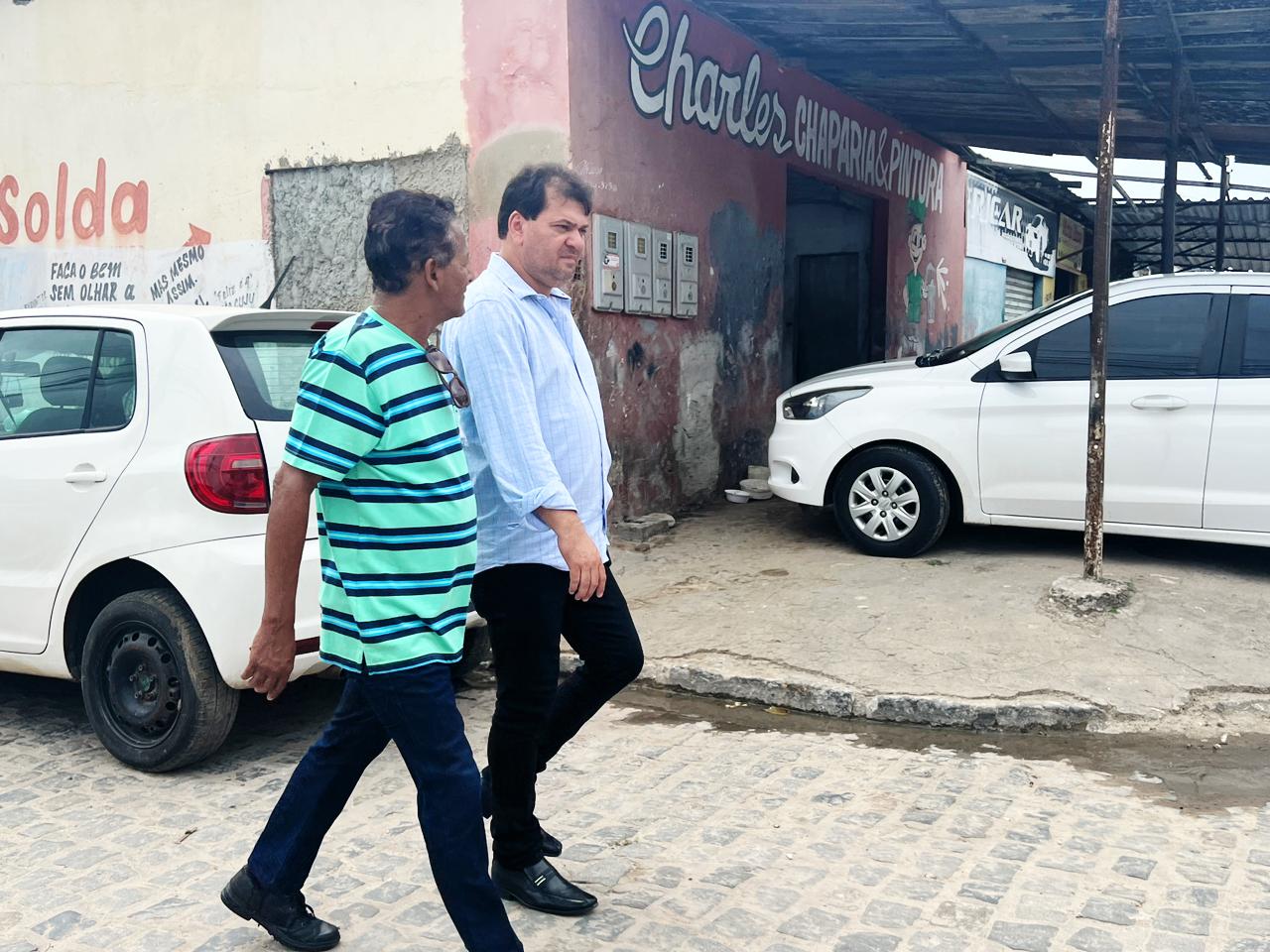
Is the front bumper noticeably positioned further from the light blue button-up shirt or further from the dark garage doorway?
the dark garage doorway

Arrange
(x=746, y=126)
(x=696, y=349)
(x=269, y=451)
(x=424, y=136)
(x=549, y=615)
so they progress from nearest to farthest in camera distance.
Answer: (x=549, y=615)
(x=269, y=451)
(x=424, y=136)
(x=696, y=349)
(x=746, y=126)

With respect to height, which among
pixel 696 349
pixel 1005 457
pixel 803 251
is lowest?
pixel 1005 457

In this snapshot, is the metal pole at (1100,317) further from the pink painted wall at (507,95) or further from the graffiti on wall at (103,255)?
the graffiti on wall at (103,255)

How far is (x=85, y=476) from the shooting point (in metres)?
4.01

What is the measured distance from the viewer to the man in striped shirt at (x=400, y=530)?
2.38 meters

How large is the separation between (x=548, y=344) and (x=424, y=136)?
5.18 metres

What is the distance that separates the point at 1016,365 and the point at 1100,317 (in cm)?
88

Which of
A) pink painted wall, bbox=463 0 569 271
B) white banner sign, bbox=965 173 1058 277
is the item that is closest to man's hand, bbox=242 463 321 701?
pink painted wall, bbox=463 0 569 271

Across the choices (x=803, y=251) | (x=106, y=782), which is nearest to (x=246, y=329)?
(x=106, y=782)

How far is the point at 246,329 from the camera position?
4.11 meters

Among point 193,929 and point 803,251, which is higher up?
point 803,251

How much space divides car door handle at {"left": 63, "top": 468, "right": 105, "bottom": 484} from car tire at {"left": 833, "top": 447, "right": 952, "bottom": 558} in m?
4.38

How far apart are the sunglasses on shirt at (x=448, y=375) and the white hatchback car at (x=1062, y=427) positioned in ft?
Result: 15.2

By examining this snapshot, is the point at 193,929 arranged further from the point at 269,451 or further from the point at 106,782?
the point at 269,451
